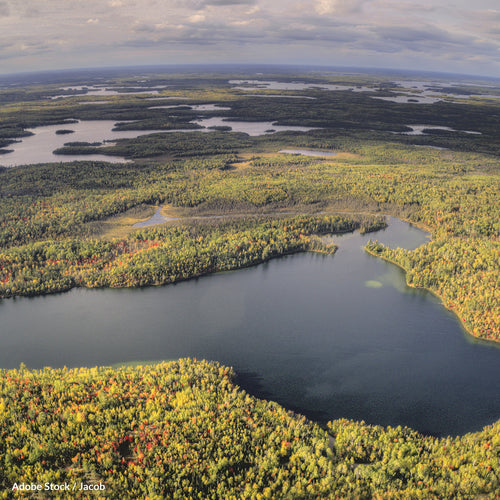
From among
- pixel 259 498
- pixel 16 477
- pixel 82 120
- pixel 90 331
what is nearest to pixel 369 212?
pixel 90 331

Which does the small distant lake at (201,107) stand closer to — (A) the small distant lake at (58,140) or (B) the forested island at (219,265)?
(A) the small distant lake at (58,140)

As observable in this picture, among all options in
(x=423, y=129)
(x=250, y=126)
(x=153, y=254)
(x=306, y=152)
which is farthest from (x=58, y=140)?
(x=423, y=129)

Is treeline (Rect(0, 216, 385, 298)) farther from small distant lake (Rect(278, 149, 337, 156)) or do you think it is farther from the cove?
small distant lake (Rect(278, 149, 337, 156))

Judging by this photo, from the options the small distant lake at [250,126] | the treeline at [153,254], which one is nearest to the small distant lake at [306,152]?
the small distant lake at [250,126]

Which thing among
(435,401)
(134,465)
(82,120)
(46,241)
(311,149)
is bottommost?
(435,401)

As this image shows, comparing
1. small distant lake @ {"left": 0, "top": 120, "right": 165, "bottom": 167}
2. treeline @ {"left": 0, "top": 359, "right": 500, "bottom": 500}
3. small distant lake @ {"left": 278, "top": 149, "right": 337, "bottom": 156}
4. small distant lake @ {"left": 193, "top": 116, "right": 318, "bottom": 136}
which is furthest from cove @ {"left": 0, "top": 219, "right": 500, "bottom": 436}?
small distant lake @ {"left": 193, "top": 116, "right": 318, "bottom": 136}

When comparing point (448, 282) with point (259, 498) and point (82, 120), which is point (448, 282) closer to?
point (259, 498)
